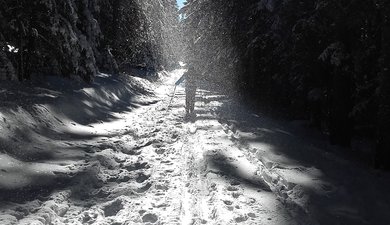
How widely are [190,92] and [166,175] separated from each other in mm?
9112

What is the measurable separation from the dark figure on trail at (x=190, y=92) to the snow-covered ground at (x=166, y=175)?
3151mm

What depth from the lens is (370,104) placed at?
41.7 ft

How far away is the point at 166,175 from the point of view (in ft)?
24.1

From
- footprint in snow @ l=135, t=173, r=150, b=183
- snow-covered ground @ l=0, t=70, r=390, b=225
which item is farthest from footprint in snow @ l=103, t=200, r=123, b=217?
footprint in snow @ l=135, t=173, r=150, b=183

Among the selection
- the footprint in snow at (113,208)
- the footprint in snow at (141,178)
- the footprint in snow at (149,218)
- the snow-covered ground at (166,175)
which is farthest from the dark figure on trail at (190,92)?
the footprint in snow at (149,218)

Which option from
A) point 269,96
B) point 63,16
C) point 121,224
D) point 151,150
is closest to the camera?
point 121,224

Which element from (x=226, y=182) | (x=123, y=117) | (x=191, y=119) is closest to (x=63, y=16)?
(x=123, y=117)

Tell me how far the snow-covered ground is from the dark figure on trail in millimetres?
3151

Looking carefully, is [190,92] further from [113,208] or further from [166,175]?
[113,208]

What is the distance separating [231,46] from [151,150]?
Answer: 17.0 meters

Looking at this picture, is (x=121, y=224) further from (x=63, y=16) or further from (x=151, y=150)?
(x=63, y=16)

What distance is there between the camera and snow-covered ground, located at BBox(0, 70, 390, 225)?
5.57m

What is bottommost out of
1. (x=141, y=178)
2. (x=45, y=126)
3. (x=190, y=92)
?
(x=141, y=178)

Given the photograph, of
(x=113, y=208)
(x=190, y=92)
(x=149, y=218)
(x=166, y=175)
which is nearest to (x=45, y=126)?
(x=166, y=175)
